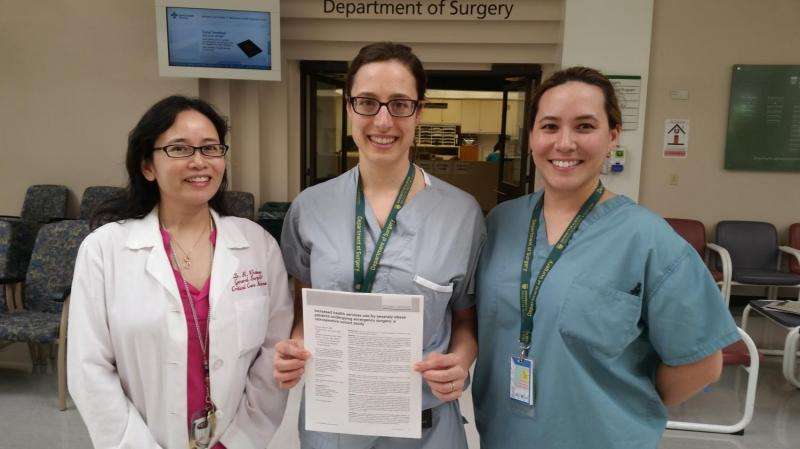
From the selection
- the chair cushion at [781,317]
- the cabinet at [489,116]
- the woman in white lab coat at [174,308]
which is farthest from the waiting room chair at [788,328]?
the cabinet at [489,116]

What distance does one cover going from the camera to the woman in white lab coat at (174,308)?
1255 millimetres

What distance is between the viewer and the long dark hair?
1.31m

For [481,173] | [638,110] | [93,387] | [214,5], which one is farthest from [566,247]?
[481,173]

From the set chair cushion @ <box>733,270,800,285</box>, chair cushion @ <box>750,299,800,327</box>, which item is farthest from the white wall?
chair cushion @ <box>750,299,800,327</box>

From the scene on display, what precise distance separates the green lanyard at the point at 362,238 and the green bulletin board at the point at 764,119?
4996 millimetres

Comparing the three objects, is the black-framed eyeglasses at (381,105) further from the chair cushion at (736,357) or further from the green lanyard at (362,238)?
the chair cushion at (736,357)

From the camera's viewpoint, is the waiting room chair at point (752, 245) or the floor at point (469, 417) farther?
the waiting room chair at point (752, 245)

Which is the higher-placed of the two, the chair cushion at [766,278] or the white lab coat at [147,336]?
the white lab coat at [147,336]

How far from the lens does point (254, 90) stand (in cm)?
546

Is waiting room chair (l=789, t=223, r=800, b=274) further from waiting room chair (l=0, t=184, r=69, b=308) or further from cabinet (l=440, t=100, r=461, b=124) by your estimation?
cabinet (l=440, t=100, r=461, b=124)

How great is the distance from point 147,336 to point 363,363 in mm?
546

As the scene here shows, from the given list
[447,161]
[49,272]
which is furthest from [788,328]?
[447,161]

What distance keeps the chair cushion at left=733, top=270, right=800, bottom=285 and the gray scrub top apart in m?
4.15

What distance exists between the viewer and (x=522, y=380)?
1200mm
